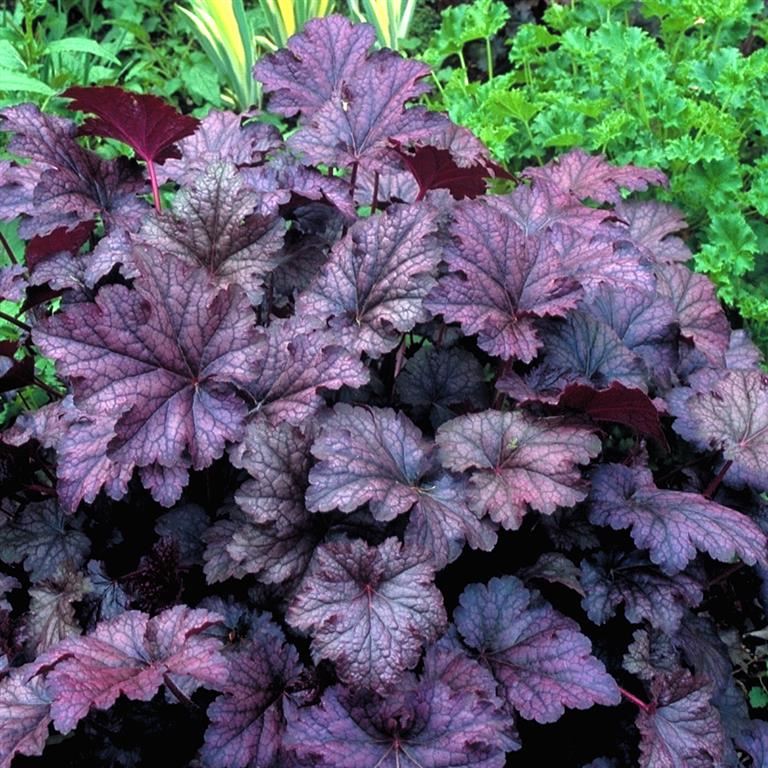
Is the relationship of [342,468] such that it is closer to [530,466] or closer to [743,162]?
[530,466]

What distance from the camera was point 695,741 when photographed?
1.54m

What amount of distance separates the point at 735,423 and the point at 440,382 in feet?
1.90

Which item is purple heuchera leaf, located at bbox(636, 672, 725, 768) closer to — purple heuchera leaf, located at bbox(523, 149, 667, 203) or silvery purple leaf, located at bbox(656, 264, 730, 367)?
silvery purple leaf, located at bbox(656, 264, 730, 367)

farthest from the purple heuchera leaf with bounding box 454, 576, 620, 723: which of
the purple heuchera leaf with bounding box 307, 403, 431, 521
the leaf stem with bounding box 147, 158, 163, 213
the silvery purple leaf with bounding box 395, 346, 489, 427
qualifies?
the leaf stem with bounding box 147, 158, 163, 213

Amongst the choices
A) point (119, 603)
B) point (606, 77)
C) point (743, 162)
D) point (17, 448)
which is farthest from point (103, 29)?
point (119, 603)

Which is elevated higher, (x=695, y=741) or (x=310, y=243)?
(x=310, y=243)

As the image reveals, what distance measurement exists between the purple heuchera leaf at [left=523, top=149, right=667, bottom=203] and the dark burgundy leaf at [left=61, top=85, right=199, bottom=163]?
2.60ft

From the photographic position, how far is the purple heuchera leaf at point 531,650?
1465 mm

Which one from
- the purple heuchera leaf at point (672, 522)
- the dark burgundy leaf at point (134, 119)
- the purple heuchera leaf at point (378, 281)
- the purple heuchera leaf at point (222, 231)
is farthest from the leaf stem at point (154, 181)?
the purple heuchera leaf at point (672, 522)

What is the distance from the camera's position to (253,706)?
58.1 inches

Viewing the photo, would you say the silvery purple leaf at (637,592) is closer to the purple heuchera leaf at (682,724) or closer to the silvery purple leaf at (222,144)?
the purple heuchera leaf at (682,724)

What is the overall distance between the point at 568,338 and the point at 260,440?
66cm

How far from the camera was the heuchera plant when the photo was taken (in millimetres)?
1435

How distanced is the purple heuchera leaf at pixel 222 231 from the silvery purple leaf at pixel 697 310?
902 mm
